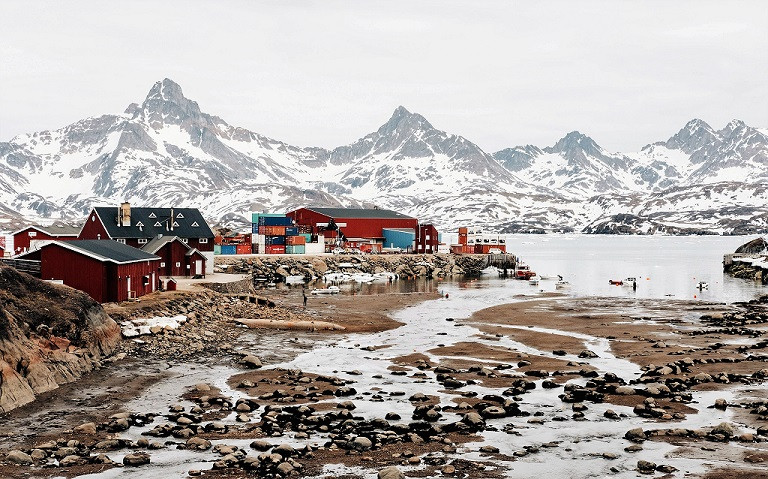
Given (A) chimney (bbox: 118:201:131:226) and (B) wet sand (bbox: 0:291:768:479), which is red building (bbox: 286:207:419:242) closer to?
(A) chimney (bbox: 118:201:131:226)

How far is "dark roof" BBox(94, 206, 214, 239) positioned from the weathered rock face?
50.8 m

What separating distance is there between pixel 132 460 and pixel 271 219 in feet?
386

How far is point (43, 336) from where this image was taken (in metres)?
37.4

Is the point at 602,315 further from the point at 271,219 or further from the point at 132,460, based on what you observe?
the point at 271,219

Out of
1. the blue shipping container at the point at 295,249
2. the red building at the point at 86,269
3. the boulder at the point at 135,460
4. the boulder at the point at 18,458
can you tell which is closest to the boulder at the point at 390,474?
the boulder at the point at 135,460

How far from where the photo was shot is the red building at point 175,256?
76406 mm

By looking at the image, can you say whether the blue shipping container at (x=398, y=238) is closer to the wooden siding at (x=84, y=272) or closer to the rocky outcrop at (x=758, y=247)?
the rocky outcrop at (x=758, y=247)

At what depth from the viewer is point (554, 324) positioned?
62.3 meters

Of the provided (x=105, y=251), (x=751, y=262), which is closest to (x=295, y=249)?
(x=105, y=251)

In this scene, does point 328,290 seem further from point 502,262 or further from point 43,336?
point 502,262

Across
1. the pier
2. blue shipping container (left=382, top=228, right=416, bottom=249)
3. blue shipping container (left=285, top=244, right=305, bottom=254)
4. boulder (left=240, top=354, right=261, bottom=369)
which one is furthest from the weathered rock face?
blue shipping container (left=382, top=228, right=416, bottom=249)

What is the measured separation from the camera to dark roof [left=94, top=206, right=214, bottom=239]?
9238 cm

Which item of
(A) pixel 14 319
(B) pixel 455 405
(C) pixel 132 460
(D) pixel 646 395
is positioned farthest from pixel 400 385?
(A) pixel 14 319

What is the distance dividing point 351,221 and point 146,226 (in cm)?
6564
